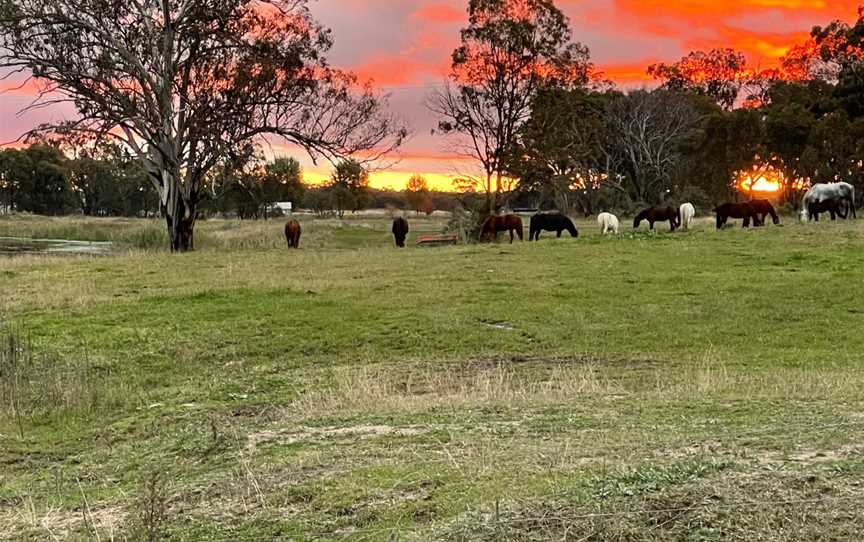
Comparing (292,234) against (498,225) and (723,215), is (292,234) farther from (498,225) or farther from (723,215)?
(723,215)

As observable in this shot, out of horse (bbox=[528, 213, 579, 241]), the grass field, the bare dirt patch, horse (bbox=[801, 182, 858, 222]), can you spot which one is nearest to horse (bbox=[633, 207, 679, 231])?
horse (bbox=[528, 213, 579, 241])

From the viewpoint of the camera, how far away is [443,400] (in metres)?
7.76

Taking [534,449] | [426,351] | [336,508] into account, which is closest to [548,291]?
[426,351]

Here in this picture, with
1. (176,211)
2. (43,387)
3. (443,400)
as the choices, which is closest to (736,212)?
(176,211)

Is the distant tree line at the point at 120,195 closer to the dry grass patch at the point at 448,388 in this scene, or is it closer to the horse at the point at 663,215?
the horse at the point at 663,215

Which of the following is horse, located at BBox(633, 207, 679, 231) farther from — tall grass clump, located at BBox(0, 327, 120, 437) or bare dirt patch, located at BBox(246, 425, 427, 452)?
bare dirt patch, located at BBox(246, 425, 427, 452)

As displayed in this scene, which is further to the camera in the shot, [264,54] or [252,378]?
[264,54]

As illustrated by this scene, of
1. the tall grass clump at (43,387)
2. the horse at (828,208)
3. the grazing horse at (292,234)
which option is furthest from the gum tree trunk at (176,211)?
the horse at (828,208)

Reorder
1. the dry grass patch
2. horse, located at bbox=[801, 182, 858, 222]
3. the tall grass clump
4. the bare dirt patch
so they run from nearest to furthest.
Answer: the bare dirt patch → the dry grass patch → the tall grass clump → horse, located at bbox=[801, 182, 858, 222]

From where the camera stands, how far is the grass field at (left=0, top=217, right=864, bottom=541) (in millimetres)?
3939

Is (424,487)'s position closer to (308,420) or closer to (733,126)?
(308,420)

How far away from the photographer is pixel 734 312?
1332 cm

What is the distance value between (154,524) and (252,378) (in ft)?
18.8

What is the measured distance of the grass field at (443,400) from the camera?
394cm
